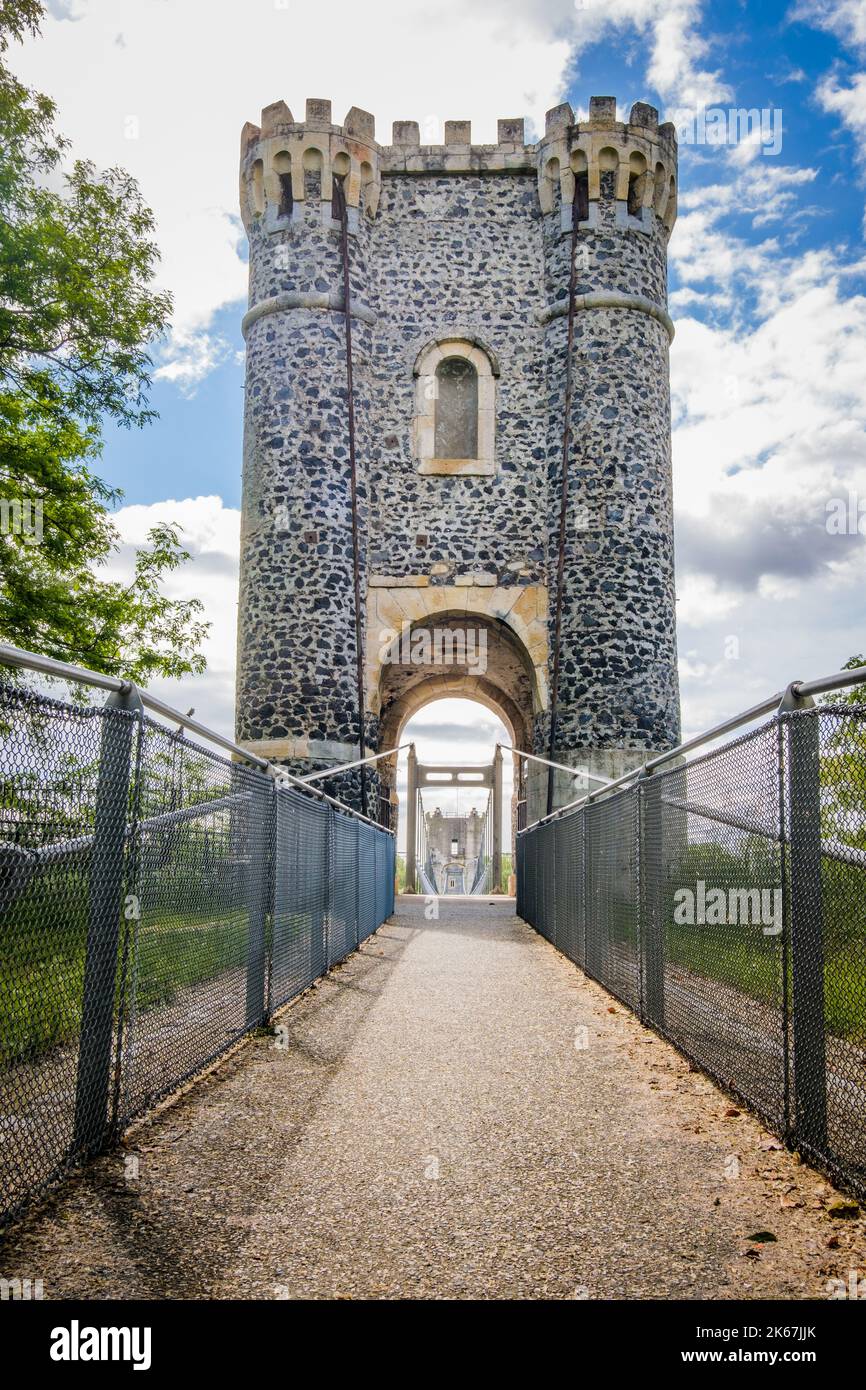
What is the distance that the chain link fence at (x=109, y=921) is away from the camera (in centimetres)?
318

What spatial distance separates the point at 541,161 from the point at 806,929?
58.6 feet

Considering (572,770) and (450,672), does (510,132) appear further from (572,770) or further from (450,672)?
(572,770)

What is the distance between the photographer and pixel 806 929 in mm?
3777

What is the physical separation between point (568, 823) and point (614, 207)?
1225cm

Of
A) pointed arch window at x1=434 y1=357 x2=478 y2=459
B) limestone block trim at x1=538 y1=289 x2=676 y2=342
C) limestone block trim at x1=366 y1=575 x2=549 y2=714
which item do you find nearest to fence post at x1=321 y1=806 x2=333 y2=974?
limestone block trim at x1=366 y1=575 x2=549 y2=714

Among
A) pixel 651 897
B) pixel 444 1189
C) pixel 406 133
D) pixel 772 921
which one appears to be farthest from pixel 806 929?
pixel 406 133

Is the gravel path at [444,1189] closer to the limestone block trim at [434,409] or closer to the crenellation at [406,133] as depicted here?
the limestone block trim at [434,409]

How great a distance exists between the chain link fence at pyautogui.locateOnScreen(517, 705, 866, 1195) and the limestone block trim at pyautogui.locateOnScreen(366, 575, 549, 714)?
37.9 feet

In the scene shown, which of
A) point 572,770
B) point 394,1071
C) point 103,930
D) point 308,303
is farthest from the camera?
point 308,303

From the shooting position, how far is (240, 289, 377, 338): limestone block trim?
59.3 feet

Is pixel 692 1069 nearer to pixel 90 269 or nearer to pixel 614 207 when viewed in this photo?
pixel 90 269

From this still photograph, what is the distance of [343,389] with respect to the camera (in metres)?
18.0

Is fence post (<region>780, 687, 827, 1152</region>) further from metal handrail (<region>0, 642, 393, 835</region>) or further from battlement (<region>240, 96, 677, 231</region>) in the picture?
battlement (<region>240, 96, 677, 231</region>)
